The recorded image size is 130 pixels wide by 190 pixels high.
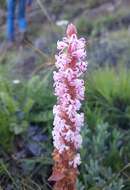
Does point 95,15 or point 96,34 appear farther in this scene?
point 95,15

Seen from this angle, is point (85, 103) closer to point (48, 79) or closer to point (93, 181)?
point (48, 79)

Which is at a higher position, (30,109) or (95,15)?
(95,15)

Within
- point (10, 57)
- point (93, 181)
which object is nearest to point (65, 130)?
point (93, 181)

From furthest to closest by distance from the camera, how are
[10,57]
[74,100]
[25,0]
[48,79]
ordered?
A: [25,0], [10,57], [48,79], [74,100]

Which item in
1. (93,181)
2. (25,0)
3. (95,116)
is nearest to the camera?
(93,181)

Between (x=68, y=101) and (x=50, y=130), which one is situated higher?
(x=68, y=101)

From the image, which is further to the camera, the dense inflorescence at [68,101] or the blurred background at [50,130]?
the blurred background at [50,130]

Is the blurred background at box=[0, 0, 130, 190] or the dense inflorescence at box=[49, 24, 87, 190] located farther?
the blurred background at box=[0, 0, 130, 190]

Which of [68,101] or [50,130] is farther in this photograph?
[50,130]
